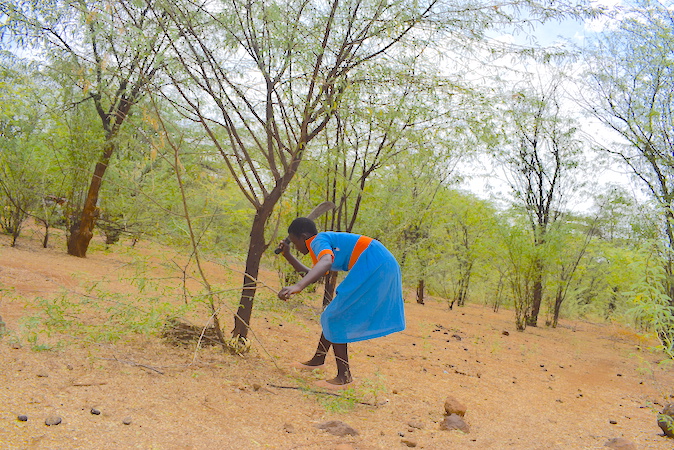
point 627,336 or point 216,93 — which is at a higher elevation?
point 216,93

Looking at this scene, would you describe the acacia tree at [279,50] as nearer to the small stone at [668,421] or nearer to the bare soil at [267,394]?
the bare soil at [267,394]

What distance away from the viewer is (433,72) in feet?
15.8

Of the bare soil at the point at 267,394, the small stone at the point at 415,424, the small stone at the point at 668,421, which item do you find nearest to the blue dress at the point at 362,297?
the bare soil at the point at 267,394

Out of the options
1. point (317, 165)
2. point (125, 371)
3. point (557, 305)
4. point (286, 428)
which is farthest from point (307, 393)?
point (557, 305)

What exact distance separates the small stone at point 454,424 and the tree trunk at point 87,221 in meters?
7.64

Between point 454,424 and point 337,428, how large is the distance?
913 millimetres

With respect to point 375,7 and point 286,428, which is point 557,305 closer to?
point 375,7

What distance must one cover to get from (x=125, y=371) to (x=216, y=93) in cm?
251

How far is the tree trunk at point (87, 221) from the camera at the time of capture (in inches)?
344

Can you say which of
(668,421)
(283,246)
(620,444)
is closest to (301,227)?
(283,246)

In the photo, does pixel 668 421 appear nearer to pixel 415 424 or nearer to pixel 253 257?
pixel 415 424

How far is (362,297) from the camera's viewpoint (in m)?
3.41

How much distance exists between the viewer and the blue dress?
3393mm

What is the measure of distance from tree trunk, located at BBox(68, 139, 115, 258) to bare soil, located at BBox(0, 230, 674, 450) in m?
2.60
